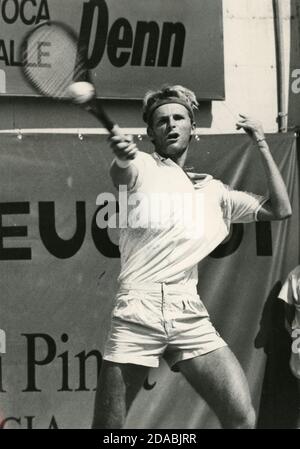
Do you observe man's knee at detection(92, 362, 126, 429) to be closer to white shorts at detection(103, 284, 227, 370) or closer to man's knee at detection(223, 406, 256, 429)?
white shorts at detection(103, 284, 227, 370)

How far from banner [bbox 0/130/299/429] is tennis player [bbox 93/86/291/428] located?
1.20m

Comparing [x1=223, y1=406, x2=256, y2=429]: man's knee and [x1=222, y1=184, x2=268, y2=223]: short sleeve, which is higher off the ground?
[x1=222, y1=184, x2=268, y2=223]: short sleeve

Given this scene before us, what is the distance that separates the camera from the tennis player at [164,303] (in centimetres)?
411

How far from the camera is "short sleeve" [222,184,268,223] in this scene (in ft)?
14.9

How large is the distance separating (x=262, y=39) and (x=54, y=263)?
181cm

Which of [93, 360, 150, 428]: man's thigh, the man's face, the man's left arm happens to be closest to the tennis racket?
the man's face

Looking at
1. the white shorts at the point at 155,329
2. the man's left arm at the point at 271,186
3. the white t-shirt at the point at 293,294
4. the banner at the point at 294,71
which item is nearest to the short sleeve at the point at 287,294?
the white t-shirt at the point at 293,294

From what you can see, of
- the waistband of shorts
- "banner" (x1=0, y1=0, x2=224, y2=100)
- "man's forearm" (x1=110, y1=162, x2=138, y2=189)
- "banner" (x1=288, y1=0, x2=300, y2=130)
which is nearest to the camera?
"man's forearm" (x1=110, y1=162, x2=138, y2=189)

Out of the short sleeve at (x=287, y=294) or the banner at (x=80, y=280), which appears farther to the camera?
the short sleeve at (x=287, y=294)

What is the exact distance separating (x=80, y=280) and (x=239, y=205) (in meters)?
1.26

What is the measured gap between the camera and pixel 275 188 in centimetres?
447

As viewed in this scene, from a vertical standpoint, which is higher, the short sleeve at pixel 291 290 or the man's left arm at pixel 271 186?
the man's left arm at pixel 271 186

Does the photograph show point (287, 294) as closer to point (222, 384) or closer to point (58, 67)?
point (222, 384)

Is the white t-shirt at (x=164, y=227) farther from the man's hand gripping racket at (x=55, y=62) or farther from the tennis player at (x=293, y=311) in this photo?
the tennis player at (x=293, y=311)
